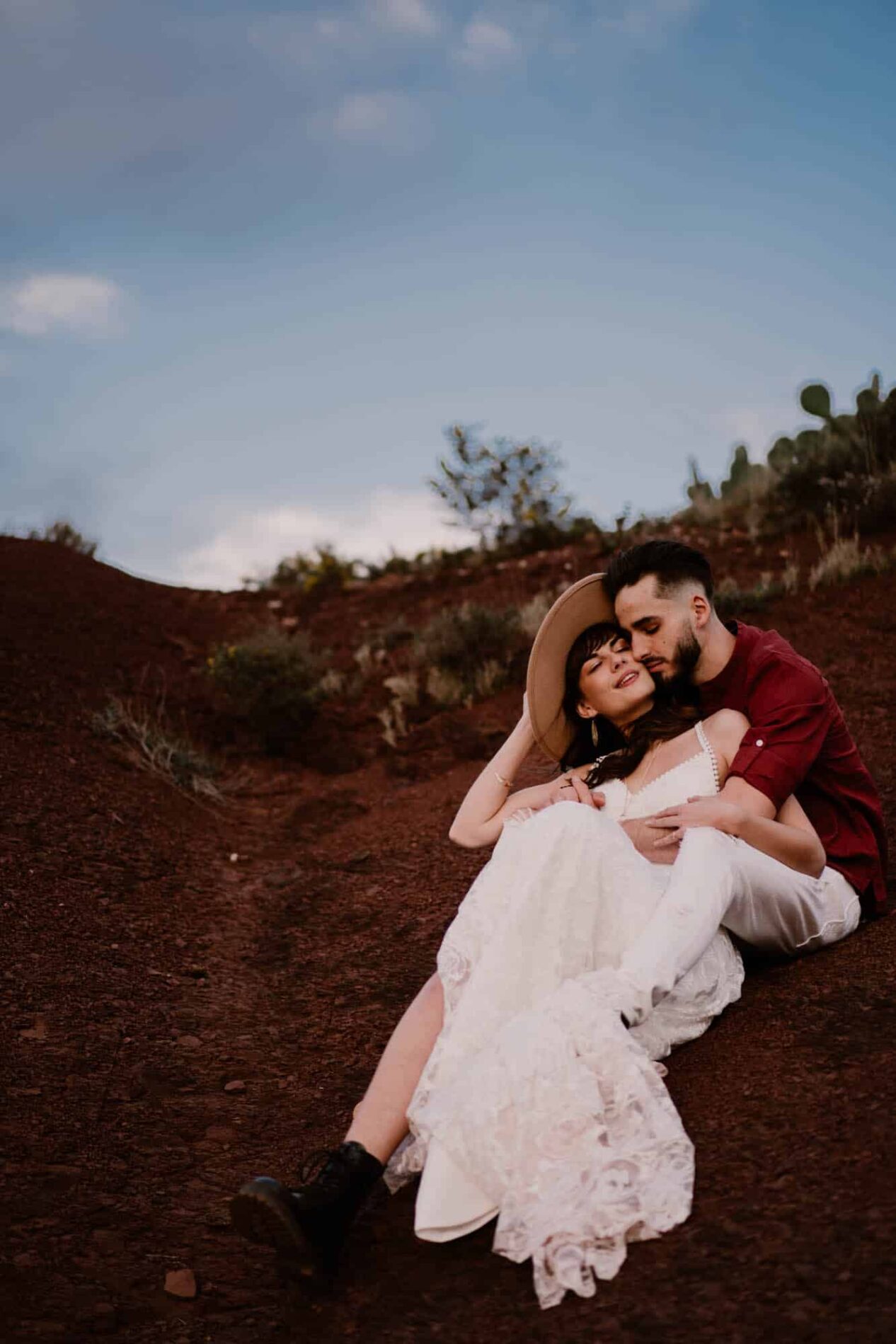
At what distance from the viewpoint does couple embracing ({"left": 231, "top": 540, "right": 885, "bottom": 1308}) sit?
241cm

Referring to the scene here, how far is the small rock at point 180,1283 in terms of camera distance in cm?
257

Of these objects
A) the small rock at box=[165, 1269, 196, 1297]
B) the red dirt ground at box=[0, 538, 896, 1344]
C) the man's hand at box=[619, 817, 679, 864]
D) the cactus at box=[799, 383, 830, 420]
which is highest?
the cactus at box=[799, 383, 830, 420]

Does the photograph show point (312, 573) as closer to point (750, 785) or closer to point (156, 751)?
point (156, 751)

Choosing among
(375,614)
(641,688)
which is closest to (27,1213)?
(641,688)

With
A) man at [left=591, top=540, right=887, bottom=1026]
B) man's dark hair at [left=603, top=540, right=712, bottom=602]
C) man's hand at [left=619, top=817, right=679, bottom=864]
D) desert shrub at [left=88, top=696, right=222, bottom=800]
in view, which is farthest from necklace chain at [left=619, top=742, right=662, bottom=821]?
desert shrub at [left=88, top=696, right=222, bottom=800]

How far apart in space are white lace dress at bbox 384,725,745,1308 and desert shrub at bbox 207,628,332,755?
617 centimetres

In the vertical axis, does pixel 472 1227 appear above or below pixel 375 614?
below

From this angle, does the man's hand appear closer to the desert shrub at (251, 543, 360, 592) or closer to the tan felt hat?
the tan felt hat

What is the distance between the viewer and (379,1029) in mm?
4227

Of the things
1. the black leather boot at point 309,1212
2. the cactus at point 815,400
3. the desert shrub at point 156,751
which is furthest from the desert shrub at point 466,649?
the black leather boot at point 309,1212

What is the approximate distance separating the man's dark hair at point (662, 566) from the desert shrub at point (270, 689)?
17.9 ft

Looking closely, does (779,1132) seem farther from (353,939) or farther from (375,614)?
(375,614)

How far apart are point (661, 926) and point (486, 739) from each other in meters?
5.18

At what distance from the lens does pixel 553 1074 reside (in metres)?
2.45
